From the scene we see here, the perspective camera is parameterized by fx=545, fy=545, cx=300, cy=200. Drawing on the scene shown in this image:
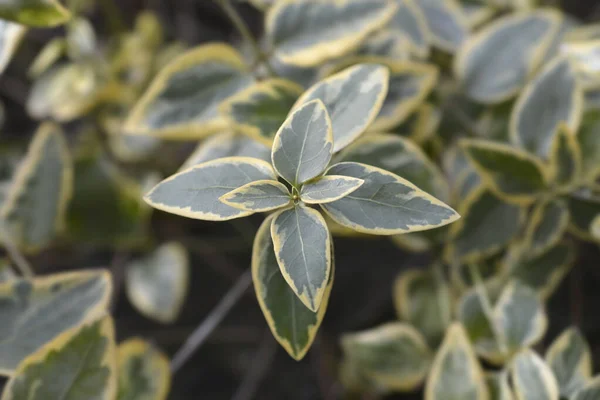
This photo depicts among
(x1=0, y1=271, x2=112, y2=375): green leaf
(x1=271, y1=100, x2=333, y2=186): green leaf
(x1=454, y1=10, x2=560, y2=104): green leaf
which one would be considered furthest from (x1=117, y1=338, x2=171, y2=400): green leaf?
(x1=454, y1=10, x2=560, y2=104): green leaf

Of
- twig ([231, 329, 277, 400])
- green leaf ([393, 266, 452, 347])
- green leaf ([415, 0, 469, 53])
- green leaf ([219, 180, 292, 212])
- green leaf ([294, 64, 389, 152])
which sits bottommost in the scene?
twig ([231, 329, 277, 400])

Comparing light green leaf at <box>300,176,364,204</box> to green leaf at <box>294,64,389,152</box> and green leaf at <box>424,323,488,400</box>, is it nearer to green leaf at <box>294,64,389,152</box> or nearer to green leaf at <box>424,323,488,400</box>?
green leaf at <box>294,64,389,152</box>

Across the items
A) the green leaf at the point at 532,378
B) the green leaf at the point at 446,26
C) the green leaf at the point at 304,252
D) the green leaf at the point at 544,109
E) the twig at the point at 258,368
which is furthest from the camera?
the twig at the point at 258,368

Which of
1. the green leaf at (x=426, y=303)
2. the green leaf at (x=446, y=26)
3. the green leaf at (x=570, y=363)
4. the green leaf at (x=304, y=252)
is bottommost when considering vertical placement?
the green leaf at (x=426, y=303)

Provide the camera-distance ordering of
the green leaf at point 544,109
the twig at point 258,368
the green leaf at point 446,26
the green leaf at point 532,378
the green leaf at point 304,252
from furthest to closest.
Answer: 1. the twig at point 258,368
2. the green leaf at point 446,26
3. the green leaf at point 544,109
4. the green leaf at point 532,378
5. the green leaf at point 304,252

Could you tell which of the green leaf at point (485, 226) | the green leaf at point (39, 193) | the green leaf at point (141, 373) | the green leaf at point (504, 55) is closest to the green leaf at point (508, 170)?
the green leaf at point (485, 226)

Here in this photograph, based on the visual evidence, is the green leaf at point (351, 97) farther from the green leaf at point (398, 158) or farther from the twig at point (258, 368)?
the twig at point (258, 368)

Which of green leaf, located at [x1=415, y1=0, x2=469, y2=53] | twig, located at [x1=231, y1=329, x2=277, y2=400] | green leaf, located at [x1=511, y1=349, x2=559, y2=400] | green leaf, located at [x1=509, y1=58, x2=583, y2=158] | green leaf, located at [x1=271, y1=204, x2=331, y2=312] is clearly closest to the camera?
green leaf, located at [x1=271, y1=204, x2=331, y2=312]
